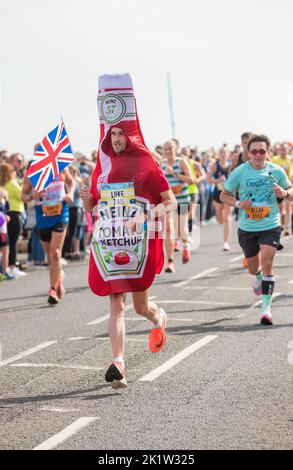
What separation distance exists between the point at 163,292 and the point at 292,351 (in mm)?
4826

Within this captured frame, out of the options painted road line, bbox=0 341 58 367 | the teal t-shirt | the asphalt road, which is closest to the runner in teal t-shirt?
the teal t-shirt

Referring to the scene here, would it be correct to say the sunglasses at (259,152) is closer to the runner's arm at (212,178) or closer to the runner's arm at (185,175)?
the runner's arm at (185,175)

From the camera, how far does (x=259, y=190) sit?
443 inches

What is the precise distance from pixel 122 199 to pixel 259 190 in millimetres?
3147

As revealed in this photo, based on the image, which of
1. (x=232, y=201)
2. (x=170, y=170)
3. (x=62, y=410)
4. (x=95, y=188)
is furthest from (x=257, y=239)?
(x=170, y=170)

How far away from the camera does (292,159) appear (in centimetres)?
2298

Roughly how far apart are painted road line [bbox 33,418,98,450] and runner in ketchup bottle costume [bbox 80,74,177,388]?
1.14 metres

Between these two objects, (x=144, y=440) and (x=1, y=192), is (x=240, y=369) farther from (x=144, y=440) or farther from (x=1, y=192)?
(x=1, y=192)

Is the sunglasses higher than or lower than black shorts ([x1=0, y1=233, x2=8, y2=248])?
higher

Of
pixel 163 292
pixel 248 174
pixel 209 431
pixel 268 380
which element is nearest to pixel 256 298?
pixel 163 292

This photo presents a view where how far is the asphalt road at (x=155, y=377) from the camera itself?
6.85m

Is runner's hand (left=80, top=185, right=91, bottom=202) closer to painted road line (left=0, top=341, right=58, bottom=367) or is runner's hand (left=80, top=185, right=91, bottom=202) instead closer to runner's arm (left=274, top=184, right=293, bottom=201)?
painted road line (left=0, top=341, right=58, bottom=367)

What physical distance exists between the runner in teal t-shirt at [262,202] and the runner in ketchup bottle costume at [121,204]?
8.99 ft

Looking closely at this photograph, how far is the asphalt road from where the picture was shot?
6.85 metres
